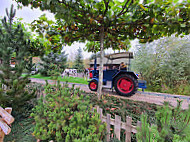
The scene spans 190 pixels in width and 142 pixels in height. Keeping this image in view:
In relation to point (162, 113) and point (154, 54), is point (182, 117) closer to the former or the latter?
point (162, 113)

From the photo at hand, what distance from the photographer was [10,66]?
7.25 feet

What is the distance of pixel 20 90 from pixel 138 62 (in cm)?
827

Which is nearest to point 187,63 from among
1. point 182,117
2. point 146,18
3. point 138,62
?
point 138,62

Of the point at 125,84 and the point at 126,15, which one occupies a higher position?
the point at 126,15

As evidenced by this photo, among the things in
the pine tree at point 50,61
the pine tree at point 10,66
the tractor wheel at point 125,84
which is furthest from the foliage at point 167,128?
the pine tree at point 50,61

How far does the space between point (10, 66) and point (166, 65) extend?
8975mm

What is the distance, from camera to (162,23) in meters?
1.70

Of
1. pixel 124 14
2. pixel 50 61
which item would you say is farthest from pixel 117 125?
pixel 50 61

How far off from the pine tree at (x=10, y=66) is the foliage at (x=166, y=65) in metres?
7.89

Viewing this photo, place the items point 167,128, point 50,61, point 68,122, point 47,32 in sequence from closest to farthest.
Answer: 1. point 167,128
2. point 68,122
3. point 47,32
4. point 50,61

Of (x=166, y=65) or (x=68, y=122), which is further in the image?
(x=166, y=65)

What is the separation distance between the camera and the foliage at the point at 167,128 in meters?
0.65

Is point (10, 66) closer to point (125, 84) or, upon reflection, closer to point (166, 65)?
point (125, 84)

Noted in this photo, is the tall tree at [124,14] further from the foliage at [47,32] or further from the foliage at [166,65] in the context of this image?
the foliage at [166,65]
